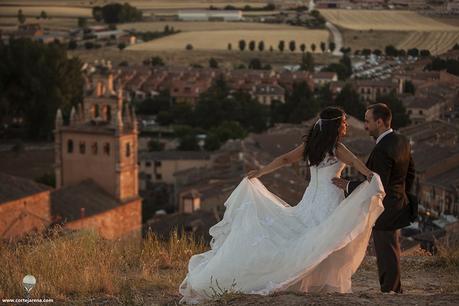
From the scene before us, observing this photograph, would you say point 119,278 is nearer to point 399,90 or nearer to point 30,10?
point 399,90

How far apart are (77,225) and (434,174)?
9.68 metres

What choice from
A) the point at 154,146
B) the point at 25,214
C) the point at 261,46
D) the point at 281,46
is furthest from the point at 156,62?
the point at 25,214

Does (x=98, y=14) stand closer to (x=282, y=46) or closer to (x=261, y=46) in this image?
(x=282, y=46)

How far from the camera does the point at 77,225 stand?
22.1m

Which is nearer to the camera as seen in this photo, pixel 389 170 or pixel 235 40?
pixel 389 170

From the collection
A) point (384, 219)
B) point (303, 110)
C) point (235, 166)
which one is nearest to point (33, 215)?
point (235, 166)

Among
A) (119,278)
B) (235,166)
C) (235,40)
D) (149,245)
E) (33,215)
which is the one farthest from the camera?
(235,40)

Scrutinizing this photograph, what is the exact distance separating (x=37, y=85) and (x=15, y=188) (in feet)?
83.0

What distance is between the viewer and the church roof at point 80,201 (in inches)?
912

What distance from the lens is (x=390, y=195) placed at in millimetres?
5281

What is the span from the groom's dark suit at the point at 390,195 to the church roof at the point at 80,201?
1697 cm

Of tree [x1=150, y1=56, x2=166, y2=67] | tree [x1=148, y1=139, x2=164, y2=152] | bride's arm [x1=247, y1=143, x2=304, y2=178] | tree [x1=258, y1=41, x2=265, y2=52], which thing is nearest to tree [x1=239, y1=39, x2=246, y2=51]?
tree [x1=258, y1=41, x2=265, y2=52]

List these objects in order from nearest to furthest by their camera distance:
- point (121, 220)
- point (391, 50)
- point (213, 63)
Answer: point (121, 220)
point (391, 50)
point (213, 63)

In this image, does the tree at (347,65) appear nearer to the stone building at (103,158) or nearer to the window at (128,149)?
the stone building at (103,158)
